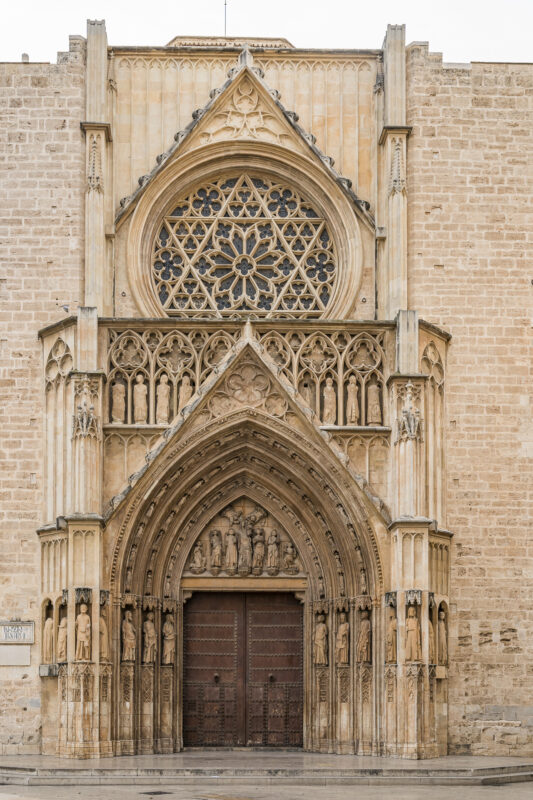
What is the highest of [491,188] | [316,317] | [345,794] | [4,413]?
[491,188]

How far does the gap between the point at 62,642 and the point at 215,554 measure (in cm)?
294

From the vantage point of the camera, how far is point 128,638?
22.6 m

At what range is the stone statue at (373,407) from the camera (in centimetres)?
2319

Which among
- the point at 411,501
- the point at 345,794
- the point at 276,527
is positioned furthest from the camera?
the point at 276,527

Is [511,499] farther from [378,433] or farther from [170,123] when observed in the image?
[170,123]

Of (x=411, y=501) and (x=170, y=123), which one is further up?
(x=170, y=123)

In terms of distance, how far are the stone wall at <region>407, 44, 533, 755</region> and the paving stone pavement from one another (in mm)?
3805

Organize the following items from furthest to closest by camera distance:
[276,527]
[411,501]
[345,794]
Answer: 1. [276,527]
2. [411,501]
3. [345,794]

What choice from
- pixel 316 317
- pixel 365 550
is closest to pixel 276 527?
pixel 365 550

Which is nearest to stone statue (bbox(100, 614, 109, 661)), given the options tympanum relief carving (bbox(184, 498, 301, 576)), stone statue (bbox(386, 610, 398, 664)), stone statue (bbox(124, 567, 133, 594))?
stone statue (bbox(124, 567, 133, 594))

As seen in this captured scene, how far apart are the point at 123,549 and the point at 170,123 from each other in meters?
7.14

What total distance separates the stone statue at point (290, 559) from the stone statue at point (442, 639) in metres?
2.45

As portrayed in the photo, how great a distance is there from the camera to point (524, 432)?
23719 millimetres

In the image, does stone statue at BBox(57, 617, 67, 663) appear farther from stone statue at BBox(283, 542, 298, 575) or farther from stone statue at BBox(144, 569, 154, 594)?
stone statue at BBox(283, 542, 298, 575)
